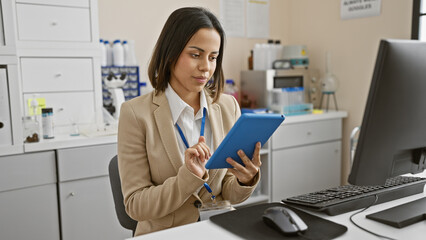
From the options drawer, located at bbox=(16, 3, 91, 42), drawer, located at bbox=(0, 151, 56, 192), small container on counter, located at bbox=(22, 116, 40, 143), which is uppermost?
drawer, located at bbox=(16, 3, 91, 42)

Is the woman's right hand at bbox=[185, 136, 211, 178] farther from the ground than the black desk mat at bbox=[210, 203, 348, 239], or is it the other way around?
the woman's right hand at bbox=[185, 136, 211, 178]

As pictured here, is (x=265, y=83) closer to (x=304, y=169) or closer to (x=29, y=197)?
(x=304, y=169)

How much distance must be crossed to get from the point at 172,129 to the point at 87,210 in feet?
3.71

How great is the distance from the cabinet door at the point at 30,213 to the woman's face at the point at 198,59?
119 cm

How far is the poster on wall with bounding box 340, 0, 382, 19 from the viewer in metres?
2.99

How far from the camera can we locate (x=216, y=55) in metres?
1.38

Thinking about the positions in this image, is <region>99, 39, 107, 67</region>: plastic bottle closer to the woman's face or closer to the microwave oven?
the microwave oven

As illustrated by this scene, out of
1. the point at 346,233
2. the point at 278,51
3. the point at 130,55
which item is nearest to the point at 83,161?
the point at 130,55

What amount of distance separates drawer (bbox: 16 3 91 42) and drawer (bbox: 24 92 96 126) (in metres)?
0.33

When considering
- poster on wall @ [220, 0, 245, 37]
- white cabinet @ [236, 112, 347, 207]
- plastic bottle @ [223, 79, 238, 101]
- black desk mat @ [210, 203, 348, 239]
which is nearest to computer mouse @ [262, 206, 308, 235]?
black desk mat @ [210, 203, 348, 239]

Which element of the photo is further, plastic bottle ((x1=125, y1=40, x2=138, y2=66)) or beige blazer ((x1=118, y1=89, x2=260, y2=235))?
plastic bottle ((x1=125, y1=40, x2=138, y2=66))

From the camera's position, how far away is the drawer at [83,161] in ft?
6.99

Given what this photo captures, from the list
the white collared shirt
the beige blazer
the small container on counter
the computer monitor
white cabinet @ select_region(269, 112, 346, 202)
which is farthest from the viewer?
white cabinet @ select_region(269, 112, 346, 202)

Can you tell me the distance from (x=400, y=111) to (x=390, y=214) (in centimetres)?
29
